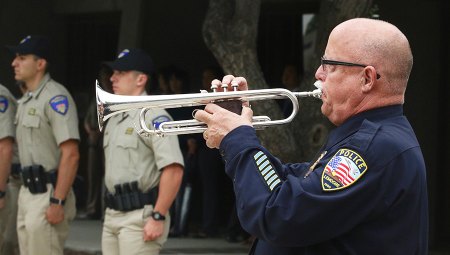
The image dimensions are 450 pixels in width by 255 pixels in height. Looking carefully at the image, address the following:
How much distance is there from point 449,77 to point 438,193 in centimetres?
132

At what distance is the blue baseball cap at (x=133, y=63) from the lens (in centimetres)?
601

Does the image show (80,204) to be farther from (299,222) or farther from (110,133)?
(299,222)

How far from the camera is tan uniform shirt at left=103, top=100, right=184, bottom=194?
5.70 metres

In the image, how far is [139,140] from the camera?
228 inches

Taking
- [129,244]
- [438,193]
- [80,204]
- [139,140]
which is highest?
[139,140]

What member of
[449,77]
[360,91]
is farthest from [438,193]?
[360,91]

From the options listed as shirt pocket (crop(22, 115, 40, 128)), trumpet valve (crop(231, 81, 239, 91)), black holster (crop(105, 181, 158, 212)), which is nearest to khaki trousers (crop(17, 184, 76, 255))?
shirt pocket (crop(22, 115, 40, 128))

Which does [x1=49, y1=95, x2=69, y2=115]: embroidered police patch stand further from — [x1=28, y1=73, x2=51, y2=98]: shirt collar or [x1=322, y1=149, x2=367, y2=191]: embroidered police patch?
[x1=322, y1=149, x2=367, y2=191]: embroidered police patch

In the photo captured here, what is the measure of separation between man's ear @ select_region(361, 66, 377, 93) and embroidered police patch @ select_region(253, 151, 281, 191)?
14.6 inches

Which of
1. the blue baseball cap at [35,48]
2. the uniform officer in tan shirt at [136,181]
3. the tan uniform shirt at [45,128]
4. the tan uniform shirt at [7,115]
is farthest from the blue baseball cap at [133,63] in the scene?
the tan uniform shirt at [7,115]

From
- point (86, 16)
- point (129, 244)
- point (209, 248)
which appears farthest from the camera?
point (86, 16)

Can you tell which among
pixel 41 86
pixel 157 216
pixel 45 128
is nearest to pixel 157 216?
pixel 157 216

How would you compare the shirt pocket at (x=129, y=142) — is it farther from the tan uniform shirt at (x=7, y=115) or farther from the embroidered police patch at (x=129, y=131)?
the tan uniform shirt at (x=7, y=115)

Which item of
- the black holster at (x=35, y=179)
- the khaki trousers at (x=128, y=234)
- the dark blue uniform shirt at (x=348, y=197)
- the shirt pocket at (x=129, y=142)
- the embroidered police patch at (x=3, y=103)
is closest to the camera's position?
the dark blue uniform shirt at (x=348, y=197)
